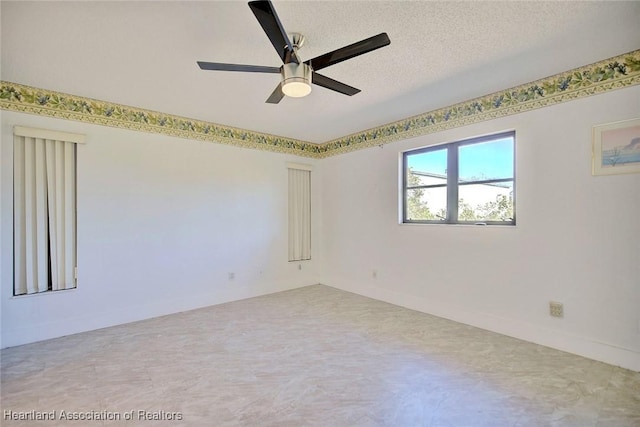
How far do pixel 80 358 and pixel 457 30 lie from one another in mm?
3997

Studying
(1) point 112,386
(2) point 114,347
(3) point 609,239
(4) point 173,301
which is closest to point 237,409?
(1) point 112,386

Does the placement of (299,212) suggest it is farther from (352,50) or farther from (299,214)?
(352,50)

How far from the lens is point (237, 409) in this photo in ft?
6.31

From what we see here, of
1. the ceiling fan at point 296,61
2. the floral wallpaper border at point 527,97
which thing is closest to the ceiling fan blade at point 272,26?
the ceiling fan at point 296,61

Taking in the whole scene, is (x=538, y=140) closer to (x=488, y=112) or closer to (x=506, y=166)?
(x=506, y=166)

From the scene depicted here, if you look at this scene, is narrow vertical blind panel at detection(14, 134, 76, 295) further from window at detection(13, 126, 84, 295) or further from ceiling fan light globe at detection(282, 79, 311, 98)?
ceiling fan light globe at detection(282, 79, 311, 98)

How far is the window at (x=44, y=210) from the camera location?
2.98 meters

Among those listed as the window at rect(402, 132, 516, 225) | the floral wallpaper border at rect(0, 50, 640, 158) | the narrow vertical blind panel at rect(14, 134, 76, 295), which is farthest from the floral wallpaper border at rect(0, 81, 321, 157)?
the window at rect(402, 132, 516, 225)

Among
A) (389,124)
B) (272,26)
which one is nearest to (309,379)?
(272,26)

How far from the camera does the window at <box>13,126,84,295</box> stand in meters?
2.98

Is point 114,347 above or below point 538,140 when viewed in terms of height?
below

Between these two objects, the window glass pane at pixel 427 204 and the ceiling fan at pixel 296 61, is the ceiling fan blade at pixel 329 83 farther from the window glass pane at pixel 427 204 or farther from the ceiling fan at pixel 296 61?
the window glass pane at pixel 427 204

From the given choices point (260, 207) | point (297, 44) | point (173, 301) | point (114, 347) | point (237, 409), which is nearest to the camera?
point (237, 409)

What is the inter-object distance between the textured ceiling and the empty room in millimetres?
22
